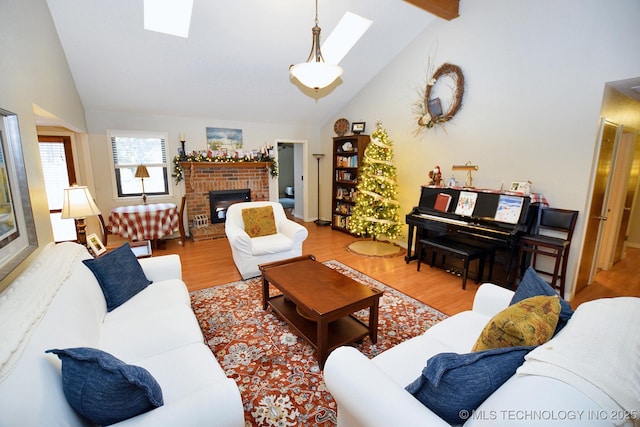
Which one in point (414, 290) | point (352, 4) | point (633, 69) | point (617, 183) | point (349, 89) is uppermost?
point (352, 4)

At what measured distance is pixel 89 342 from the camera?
1509mm

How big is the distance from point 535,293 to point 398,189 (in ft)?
12.0

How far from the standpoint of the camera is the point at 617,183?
371cm

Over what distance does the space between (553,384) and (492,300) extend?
122cm

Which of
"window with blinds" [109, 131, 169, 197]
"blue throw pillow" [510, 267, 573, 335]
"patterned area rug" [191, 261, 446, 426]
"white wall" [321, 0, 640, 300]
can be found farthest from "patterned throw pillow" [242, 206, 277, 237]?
"blue throw pillow" [510, 267, 573, 335]

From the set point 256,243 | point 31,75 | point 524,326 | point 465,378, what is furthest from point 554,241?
point 31,75

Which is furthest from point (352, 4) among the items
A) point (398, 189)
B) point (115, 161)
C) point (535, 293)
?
point (115, 161)

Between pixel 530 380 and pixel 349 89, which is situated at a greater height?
pixel 349 89

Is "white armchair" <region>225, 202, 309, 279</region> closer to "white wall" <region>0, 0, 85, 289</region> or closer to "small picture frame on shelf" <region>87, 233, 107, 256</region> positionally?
"small picture frame on shelf" <region>87, 233, 107, 256</region>

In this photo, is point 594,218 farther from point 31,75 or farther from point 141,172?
point 141,172

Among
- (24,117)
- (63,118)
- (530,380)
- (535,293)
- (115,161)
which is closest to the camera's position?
(530,380)

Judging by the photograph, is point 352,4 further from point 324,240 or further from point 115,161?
point 115,161

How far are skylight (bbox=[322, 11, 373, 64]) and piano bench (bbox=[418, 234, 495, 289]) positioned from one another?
3028 millimetres

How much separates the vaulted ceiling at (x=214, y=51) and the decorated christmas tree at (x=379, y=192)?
4.62 ft
